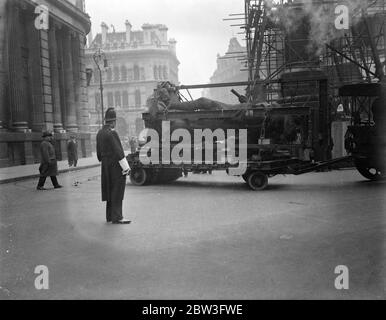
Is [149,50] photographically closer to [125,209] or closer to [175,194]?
[175,194]

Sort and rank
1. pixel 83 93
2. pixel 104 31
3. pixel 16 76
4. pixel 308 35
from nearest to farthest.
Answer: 1. pixel 308 35
2. pixel 16 76
3. pixel 104 31
4. pixel 83 93

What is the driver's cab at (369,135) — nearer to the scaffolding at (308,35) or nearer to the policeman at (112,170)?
the scaffolding at (308,35)

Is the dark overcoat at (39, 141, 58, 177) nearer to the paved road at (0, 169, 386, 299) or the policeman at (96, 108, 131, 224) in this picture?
the paved road at (0, 169, 386, 299)

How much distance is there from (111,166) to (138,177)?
5.06 metres

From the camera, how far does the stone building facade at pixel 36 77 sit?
2059 cm

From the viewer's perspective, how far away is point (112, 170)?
6668 mm

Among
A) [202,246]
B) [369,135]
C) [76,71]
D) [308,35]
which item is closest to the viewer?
[202,246]

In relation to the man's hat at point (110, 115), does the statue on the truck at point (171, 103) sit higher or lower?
higher

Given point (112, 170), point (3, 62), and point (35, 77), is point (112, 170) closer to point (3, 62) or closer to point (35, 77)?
point (3, 62)

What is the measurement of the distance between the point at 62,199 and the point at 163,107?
370 centimetres

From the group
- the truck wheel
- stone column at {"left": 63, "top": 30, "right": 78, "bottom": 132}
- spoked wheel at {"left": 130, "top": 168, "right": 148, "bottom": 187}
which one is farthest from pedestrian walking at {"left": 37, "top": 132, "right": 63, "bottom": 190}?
stone column at {"left": 63, "top": 30, "right": 78, "bottom": 132}
